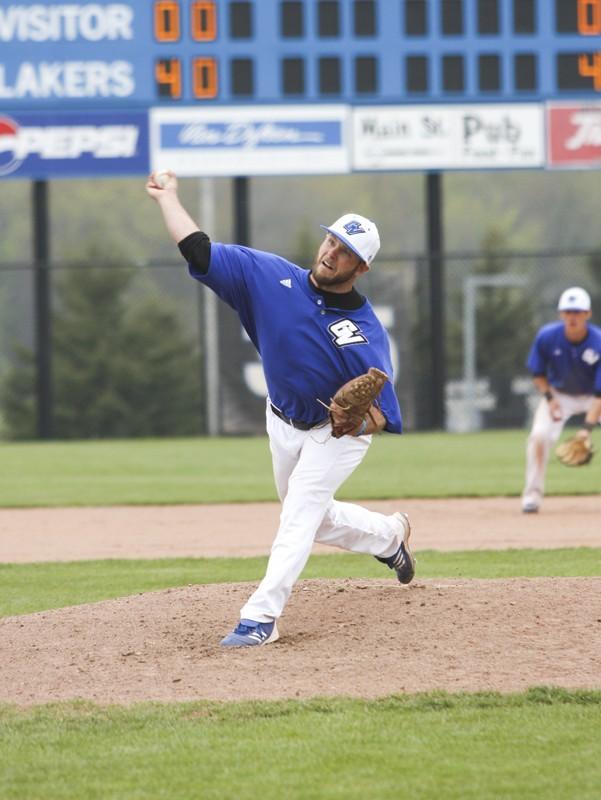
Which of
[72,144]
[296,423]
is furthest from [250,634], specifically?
[72,144]

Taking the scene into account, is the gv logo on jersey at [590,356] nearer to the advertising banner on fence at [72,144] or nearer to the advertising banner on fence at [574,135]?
the advertising banner on fence at [574,135]

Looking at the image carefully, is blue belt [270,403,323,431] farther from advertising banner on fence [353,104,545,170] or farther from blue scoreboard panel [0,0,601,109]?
advertising banner on fence [353,104,545,170]

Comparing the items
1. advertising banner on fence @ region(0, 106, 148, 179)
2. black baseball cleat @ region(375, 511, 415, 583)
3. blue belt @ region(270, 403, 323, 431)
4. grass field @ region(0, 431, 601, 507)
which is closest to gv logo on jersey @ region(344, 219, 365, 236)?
blue belt @ region(270, 403, 323, 431)

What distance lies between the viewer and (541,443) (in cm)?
1110

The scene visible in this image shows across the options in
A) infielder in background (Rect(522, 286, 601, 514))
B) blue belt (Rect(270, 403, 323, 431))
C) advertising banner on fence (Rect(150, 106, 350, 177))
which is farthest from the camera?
advertising banner on fence (Rect(150, 106, 350, 177))

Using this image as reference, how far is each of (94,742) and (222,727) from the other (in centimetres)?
39

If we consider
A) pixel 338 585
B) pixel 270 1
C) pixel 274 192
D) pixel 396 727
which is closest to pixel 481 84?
pixel 270 1

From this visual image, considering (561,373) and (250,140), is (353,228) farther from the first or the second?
(250,140)

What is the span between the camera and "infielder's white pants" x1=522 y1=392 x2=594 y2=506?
1104 centimetres

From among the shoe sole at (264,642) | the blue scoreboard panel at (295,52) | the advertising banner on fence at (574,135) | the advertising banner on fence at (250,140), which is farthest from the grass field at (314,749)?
the advertising banner on fence at (574,135)

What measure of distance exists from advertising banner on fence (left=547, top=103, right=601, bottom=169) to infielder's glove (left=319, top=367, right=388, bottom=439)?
17.4m

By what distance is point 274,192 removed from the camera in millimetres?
67250

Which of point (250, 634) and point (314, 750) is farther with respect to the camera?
point (250, 634)

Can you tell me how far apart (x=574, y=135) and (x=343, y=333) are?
17623 millimetres
